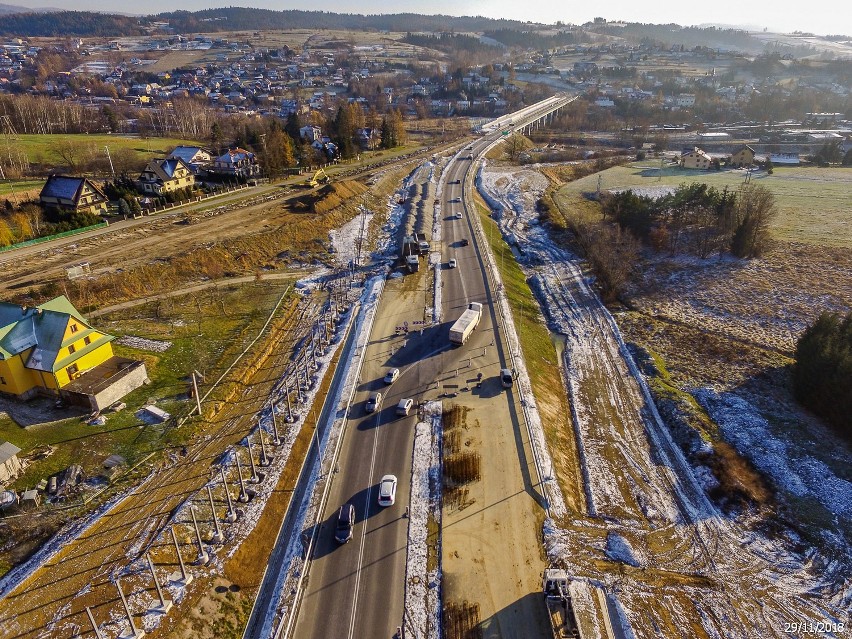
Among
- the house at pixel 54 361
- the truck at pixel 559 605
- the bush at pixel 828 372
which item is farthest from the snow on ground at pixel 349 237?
the bush at pixel 828 372

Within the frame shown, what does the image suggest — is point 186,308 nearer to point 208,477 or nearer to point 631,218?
point 208,477

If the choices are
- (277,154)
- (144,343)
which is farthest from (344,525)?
(277,154)

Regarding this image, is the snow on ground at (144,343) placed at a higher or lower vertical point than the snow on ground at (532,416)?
higher

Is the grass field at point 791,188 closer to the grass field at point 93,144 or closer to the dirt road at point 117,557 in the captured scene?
the dirt road at point 117,557

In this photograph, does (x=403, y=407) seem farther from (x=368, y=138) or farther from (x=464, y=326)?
(x=368, y=138)

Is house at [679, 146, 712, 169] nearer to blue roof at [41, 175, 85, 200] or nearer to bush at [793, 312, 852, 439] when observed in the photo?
bush at [793, 312, 852, 439]

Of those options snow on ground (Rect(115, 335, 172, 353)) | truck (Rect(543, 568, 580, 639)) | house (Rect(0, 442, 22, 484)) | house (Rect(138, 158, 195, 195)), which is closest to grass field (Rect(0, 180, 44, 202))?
house (Rect(138, 158, 195, 195))

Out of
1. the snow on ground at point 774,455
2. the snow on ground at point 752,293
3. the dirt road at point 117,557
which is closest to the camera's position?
the dirt road at point 117,557
